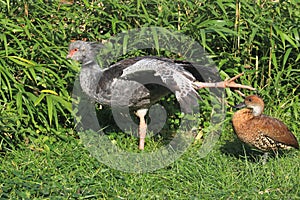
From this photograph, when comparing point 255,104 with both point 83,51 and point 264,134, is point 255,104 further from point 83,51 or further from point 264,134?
point 83,51

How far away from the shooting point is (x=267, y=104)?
6.43 meters

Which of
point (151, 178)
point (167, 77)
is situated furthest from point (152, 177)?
point (167, 77)

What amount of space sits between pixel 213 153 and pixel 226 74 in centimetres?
98

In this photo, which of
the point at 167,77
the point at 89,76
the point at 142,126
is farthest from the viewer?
the point at 142,126

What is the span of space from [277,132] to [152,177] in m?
1.18

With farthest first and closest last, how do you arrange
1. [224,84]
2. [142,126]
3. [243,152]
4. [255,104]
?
[142,126] < [243,152] < [255,104] < [224,84]

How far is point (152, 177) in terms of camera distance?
5.19m

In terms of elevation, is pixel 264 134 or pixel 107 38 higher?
pixel 107 38

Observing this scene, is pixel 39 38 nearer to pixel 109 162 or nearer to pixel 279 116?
pixel 109 162

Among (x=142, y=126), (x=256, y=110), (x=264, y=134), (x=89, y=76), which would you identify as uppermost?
(x=89, y=76)

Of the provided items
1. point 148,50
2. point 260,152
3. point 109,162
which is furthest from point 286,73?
point 109,162

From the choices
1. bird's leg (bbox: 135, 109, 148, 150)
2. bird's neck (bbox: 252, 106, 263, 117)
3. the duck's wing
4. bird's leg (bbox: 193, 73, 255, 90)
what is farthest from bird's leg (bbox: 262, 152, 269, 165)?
bird's leg (bbox: 135, 109, 148, 150)

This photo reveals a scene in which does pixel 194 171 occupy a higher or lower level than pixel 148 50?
lower

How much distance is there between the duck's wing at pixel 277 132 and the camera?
5.39 metres
